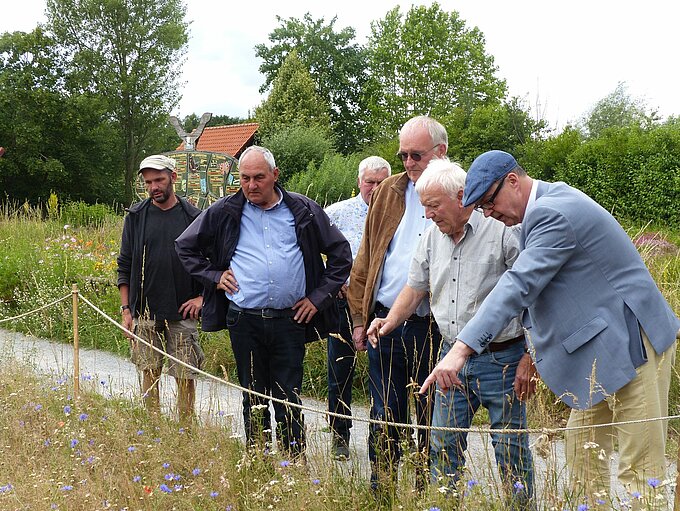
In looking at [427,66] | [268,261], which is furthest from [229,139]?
[268,261]

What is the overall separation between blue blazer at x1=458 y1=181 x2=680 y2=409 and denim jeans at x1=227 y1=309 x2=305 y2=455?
1790 millimetres

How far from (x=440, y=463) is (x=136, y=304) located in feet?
8.88

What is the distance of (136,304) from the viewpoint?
205 inches

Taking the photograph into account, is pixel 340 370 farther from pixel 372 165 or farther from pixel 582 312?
pixel 582 312

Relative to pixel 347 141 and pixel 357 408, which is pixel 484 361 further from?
pixel 347 141

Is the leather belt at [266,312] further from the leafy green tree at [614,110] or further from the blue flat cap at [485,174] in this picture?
the leafy green tree at [614,110]

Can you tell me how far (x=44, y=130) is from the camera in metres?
37.2

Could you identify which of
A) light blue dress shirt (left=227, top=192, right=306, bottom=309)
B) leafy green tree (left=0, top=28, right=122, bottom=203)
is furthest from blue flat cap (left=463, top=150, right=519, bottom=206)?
leafy green tree (left=0, top=28, right=122, bottom=203)

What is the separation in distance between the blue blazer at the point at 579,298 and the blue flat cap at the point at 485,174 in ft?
0.60

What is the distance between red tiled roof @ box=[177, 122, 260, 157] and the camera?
37.1 meters

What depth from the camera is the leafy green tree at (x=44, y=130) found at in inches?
1423

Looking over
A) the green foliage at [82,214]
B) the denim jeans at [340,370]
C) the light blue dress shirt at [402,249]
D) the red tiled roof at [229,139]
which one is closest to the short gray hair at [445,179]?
the light blue dress shirt at [402,249]

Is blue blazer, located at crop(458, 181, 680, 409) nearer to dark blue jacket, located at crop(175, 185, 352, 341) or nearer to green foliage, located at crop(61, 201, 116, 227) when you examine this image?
dark blue jacket, located at crop(175, 185, 352, 341)

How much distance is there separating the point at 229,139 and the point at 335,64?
12023 mm
